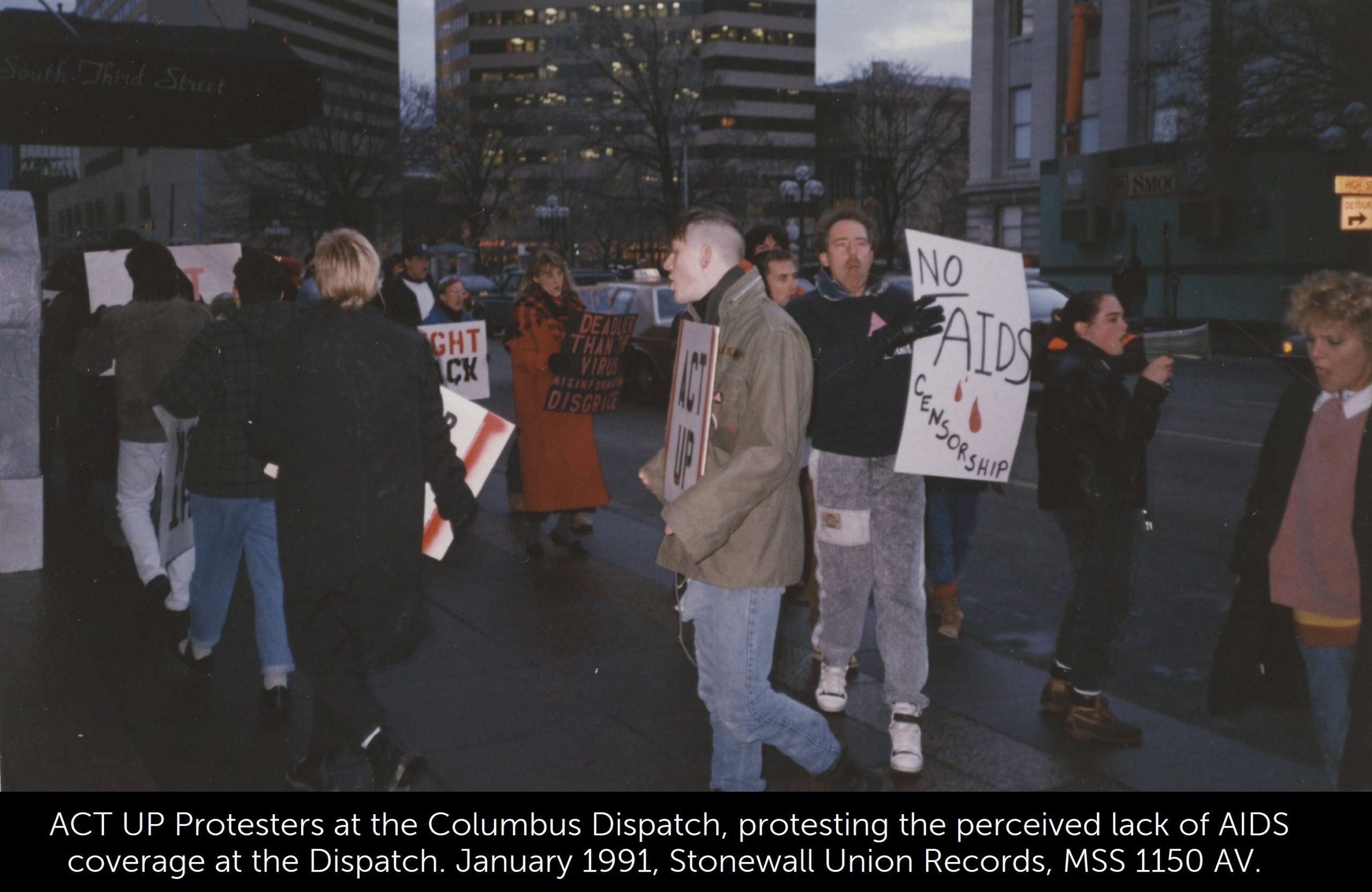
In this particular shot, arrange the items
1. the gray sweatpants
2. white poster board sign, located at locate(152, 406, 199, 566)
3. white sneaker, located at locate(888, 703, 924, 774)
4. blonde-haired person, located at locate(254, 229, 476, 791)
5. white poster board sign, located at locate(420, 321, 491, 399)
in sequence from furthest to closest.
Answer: white poster board sign, located at locate(420, 321, 491, 399), white poster board sign, located at locate(152, 406, 199, 566), the gray sweatpants, white sneaker, located at locate(888, 703, 924, 774), blonde-haired person, located at locate(254, 229, 476, 791)

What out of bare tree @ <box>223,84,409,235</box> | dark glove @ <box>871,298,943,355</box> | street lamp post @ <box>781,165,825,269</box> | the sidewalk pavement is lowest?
the sidewalk pavement

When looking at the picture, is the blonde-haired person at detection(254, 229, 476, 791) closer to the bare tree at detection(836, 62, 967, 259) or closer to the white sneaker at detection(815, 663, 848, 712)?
the white sneaker at detection(815, 663, 848, 712)

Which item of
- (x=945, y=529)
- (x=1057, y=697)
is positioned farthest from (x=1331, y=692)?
(x=945, y=529)

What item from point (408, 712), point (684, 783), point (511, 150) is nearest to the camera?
point (684, 783)

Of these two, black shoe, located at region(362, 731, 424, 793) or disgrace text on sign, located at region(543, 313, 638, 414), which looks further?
disgrace text on sign, located at region(543, 313, 638, 414)

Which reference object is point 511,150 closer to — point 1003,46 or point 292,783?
point 1003,46

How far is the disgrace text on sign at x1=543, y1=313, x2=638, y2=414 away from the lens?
8289 millimetres

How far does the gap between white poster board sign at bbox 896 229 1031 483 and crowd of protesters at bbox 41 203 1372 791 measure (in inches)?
4.6

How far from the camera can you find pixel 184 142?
29.1ft

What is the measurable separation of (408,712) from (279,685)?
536 millimetres

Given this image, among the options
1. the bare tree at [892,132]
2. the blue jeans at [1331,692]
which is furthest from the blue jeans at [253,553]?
the bare tree at [892,132]

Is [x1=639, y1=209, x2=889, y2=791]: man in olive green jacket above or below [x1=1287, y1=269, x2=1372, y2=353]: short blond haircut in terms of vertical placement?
below

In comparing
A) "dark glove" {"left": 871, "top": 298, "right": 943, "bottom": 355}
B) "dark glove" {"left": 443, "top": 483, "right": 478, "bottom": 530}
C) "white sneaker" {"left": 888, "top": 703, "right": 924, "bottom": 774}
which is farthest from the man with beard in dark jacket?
"white sneaker" {"left": 888, "top": 703, "right": 924, "bottom": 774}

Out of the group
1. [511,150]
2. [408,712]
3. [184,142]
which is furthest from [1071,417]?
[511,150]
